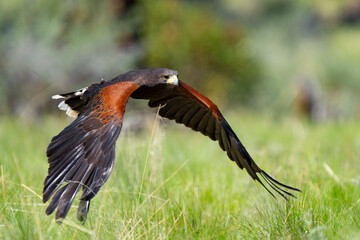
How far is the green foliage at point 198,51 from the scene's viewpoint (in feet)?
35.4

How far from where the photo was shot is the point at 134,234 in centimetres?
277

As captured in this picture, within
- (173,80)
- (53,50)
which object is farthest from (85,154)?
(53,50)

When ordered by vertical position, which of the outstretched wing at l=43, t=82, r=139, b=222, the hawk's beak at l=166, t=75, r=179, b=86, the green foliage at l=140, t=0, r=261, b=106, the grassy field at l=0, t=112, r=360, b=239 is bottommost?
the grassy field at l=0, t=112, r=360, b=239

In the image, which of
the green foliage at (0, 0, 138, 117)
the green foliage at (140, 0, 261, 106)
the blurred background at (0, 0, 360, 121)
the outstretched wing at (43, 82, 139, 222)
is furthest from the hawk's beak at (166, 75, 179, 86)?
the green foliage at (140, 0, 261, 106)

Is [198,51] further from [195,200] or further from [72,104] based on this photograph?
[195,200]

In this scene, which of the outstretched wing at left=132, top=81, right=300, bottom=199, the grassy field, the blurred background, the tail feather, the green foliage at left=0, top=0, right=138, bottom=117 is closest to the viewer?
the grassy field

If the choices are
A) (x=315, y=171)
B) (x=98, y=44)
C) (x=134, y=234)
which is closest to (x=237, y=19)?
(x=98, y=44)

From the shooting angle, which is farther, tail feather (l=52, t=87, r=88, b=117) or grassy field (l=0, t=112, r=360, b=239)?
tail feather (l=52, t=87, r=88, b=117)

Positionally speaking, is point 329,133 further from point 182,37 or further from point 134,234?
point 182,37

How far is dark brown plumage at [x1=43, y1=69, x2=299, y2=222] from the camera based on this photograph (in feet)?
8.70

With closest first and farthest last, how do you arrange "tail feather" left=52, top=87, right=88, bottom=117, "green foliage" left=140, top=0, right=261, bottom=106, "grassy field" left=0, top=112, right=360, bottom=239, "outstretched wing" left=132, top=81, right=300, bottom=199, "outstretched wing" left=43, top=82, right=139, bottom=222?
"outstretched wing" left=43, top=82, right=139, bottom=222 → "grassy field" left=0, top=112, right=360, bottom=239 → "outstretched wing" left=132, top=81, right=300, bottom=199 → "tail feather" left=52, top=87, right=88, bottom=117 → "green foliage" left=140, top=0, right=261, bottom=106

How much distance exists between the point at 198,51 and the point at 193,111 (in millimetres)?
7434

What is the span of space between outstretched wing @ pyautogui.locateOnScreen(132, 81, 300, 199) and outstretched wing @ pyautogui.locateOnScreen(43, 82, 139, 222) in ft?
2.10

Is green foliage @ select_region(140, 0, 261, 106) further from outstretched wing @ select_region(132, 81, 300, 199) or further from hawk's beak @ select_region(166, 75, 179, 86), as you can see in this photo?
hawk's beak @ select_region(166, 75, 179, 86)
